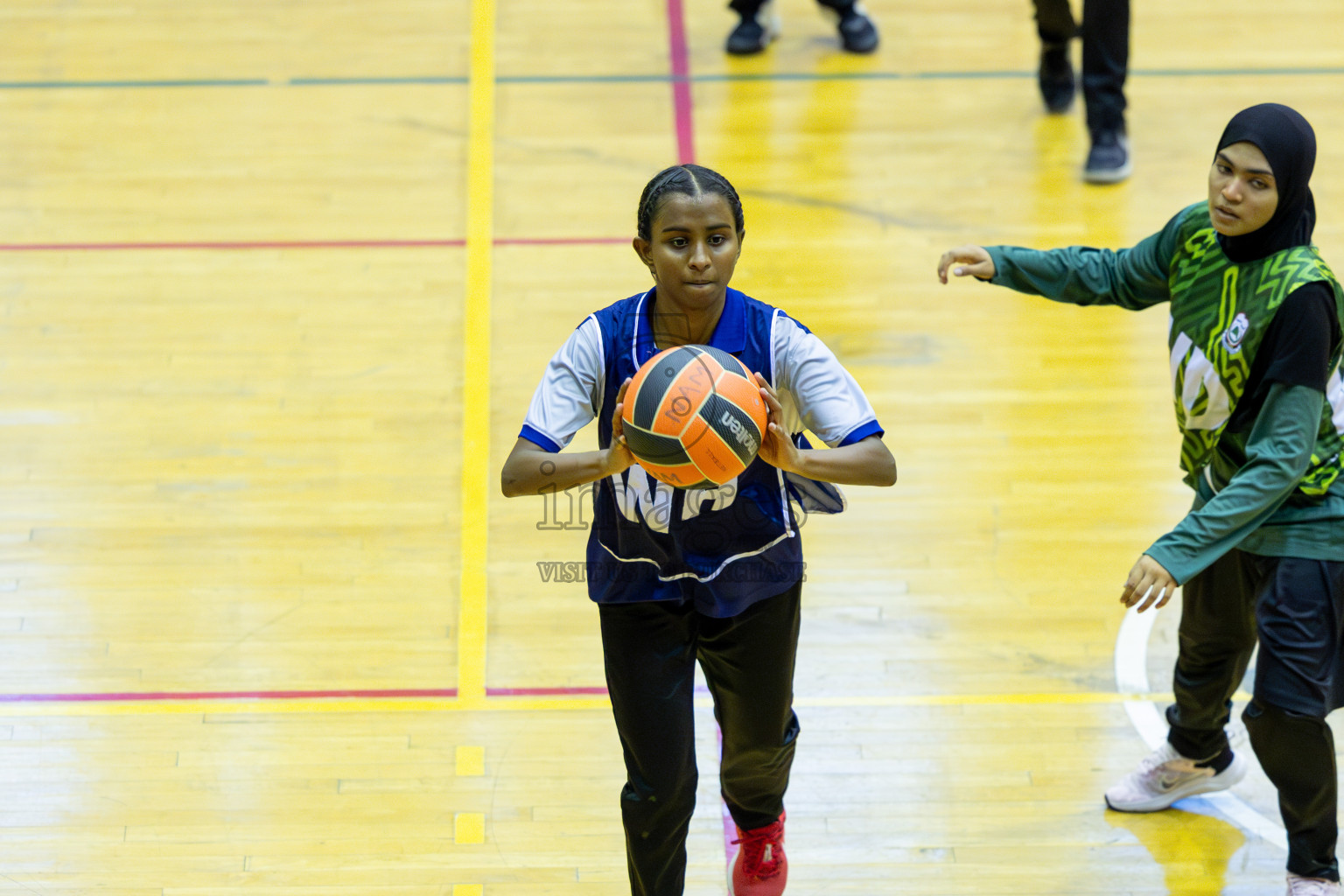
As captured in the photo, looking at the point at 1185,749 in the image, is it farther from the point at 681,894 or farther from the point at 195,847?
the point at 195,847

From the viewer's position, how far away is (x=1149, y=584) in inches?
131

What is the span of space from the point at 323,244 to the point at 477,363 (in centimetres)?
121

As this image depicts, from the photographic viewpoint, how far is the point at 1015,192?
7258 millimetres

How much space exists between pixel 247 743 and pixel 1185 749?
8.91ft

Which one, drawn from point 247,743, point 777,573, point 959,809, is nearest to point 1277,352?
point 777,573

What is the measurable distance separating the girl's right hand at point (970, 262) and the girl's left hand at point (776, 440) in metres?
1.00

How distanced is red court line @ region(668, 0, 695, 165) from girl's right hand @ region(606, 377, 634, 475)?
4541 millimetres

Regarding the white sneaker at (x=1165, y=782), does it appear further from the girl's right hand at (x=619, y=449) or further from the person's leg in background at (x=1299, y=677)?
the girl's right hand at (x=619, y=449)

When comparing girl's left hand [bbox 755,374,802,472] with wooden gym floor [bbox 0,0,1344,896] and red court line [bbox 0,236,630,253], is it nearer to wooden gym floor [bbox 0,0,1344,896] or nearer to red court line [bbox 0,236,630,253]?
wooden gym floor [bbox 0,0,1344,896]

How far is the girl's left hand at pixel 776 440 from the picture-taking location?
9.66 ft

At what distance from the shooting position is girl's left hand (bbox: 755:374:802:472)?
295 cm

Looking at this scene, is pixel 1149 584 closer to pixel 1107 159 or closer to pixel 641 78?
pixel 1107 159

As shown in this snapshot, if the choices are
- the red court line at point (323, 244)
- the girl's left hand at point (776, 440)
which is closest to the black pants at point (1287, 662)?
the girl's left hand at point (776, 440)

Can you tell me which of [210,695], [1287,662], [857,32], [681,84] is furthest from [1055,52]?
[210,695]
